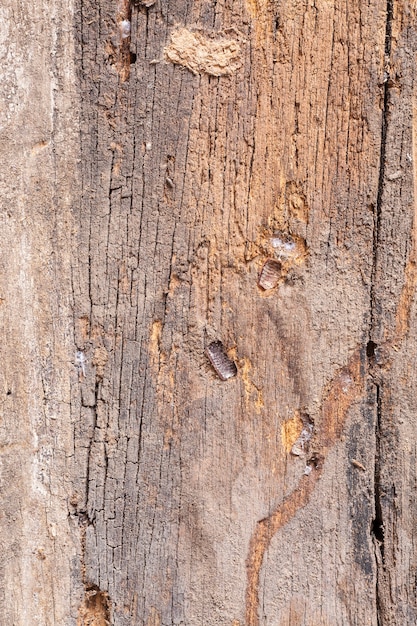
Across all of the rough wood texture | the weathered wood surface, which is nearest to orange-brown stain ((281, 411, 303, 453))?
the weathered wood surface

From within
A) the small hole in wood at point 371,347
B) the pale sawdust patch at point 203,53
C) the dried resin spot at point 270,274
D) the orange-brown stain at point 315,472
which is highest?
the pale sawdust patch at point 203,53

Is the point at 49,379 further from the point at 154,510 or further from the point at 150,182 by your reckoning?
the point at 150,182

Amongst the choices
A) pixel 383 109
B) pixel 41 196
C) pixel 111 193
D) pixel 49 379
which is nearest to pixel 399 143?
pixel 383 109

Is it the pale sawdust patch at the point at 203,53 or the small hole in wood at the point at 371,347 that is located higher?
the pale sawdust patch at the point at 203,53

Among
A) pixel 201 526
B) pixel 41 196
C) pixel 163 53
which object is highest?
pixel 163 53

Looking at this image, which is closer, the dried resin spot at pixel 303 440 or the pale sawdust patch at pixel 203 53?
the pale sawdust patch at pixel 203 53

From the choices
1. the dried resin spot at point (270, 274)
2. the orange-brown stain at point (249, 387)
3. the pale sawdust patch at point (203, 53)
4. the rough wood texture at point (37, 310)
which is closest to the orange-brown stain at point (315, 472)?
the orange-brown stain at point (249, 387)

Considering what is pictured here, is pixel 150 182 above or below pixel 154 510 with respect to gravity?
above

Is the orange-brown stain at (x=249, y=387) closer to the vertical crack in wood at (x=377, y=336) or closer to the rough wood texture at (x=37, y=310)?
the vertical crack in wood at (x=377, y=336)

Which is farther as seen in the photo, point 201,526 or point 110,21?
point 201,526
